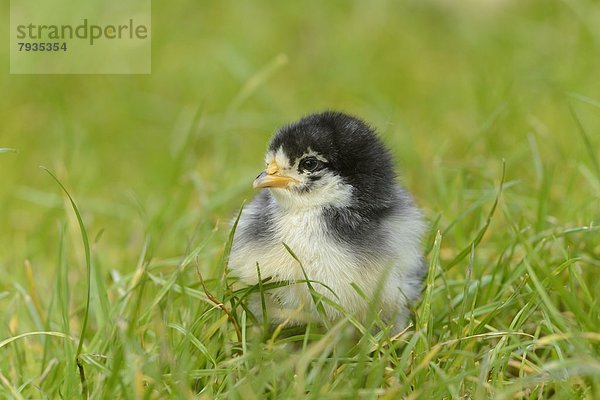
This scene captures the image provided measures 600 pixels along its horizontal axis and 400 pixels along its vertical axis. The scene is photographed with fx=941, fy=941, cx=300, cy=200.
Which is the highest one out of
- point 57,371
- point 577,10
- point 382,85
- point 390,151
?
point 577,10

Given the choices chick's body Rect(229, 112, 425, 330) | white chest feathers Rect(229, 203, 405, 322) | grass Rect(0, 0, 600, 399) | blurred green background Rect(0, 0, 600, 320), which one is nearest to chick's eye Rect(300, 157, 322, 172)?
chick's body Rect(229, 112, 425, 330)

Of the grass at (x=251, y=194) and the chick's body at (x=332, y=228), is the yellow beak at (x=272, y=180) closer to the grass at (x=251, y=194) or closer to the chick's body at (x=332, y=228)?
the chick's body at (x=332, y=228)

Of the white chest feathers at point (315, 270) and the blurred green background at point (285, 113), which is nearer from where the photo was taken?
the white chest feathers at point (315, 270)

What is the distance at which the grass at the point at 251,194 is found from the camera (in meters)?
2.47

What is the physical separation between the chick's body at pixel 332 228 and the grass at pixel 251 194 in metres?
0.09

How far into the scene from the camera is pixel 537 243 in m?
3.12

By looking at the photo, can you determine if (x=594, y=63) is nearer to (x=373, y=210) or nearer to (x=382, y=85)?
(x=382, y=85)

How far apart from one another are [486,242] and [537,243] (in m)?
0.48

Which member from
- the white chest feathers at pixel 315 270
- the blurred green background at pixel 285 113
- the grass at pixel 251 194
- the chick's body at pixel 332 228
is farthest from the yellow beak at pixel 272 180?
the blurred green background at pixel 285 113

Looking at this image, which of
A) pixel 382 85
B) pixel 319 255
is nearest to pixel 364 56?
pixel 382 85

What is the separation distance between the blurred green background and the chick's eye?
0.62 metres

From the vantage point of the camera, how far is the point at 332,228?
268cm

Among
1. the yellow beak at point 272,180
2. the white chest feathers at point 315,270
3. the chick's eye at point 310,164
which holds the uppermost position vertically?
the chick's eye at point 310,164

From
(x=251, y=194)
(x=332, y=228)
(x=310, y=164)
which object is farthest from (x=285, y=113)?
(x=332, y=228)
